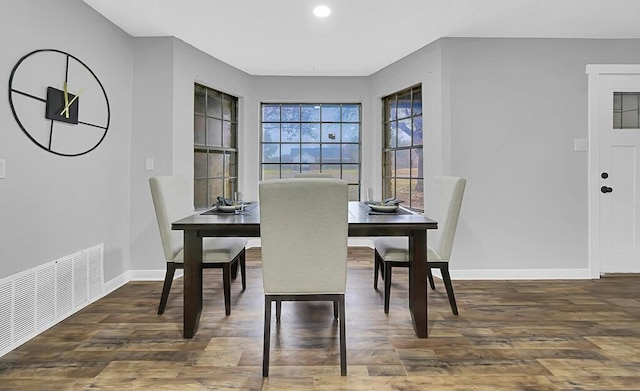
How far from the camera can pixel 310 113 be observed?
16.3 feet

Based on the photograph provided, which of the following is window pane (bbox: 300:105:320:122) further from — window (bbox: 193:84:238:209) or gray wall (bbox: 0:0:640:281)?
gray wall (bbox: 0:0:640:281)

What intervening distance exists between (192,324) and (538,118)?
3529mm

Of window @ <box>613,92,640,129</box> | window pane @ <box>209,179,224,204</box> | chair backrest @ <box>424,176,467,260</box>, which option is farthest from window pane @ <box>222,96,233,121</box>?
window @ <box>613,92,640,129</box>

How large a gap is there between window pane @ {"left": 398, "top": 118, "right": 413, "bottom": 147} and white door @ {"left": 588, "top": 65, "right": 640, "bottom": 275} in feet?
5.69

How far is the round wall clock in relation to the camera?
2.21 meters

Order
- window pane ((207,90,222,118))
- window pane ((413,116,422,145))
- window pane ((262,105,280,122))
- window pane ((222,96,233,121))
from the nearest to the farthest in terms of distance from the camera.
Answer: window pane ((413,116,422,145)) → window pane ((207,90,222,118)) → window pane ((222,96,233,121)) → window pane ((262,105,280,122))

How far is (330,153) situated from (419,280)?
303 centimetres

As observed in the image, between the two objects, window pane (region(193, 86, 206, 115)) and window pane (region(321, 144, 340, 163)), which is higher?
window pane (region(193, 86, 206, 115))

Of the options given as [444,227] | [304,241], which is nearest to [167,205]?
[304,241]

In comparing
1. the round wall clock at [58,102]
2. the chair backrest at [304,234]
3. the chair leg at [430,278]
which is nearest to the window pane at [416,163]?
the chair leg at [430,278]

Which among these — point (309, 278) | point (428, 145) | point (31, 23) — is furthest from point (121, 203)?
point (428, 145)

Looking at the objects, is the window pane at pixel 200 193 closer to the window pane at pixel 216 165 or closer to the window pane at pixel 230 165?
the window pane at pixel 216 165

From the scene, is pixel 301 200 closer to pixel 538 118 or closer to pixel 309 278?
pixel 309 278

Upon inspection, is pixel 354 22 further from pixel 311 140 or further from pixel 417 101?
pixel 311 140
